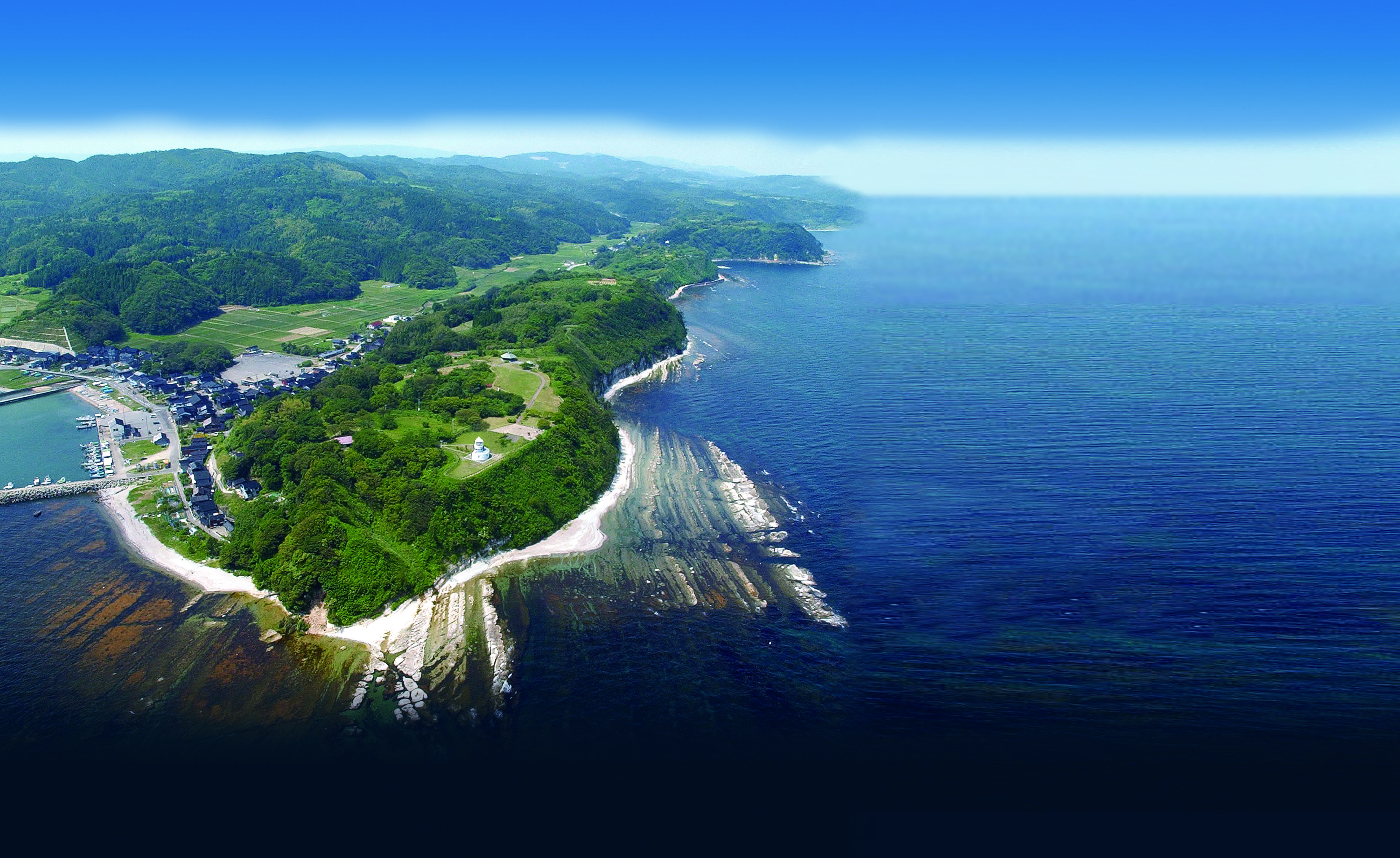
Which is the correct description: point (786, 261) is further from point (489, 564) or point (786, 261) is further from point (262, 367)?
point (489, 564)

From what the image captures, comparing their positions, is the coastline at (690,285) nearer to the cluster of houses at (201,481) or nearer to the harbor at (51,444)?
the cluster of houses at (201,481)

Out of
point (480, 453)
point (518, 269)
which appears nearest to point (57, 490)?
point (480, 453)

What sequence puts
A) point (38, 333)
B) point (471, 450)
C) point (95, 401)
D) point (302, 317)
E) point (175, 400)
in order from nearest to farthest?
point (471, 450) < point (175, 400) < point (95, 401) < point (38, 333) < point (302, 317)

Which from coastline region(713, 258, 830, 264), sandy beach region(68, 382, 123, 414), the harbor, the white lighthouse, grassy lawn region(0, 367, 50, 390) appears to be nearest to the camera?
the white lighthouse

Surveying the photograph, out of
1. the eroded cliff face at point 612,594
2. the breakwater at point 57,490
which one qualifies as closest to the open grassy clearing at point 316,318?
the breakwater at point 57,490

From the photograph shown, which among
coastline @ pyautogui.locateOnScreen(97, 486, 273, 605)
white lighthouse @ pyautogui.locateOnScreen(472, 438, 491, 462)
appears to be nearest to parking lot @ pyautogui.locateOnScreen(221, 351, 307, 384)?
coastline @ pyautogui.locateOnScreen(97, 486, 273, 605)

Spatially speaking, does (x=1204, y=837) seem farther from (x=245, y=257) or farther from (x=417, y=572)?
(x=245, y=257)

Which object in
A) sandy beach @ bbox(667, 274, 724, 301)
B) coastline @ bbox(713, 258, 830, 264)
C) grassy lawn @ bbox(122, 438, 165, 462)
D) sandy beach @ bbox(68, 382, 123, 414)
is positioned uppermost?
coastline @ bbox(713, 258, 830, 264)

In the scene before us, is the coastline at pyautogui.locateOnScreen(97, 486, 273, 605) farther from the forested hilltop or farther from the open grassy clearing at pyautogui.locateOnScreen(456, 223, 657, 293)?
the open grassy clearing at pyautogui.locateOnScreen(456, 223, 657, 293)
